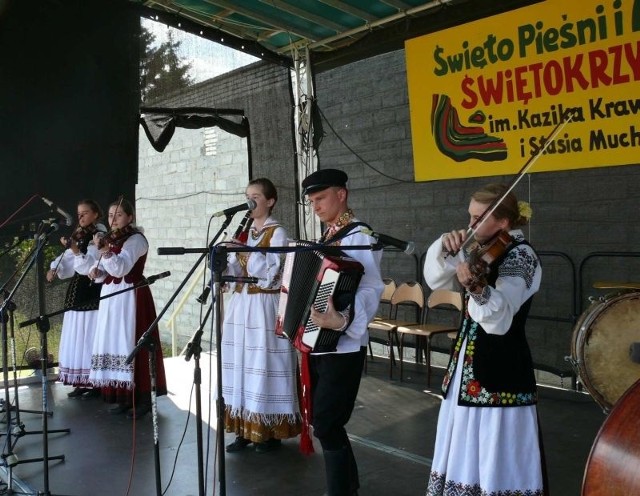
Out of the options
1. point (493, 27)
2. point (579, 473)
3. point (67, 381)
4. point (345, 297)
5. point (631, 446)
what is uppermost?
point (493, 27)

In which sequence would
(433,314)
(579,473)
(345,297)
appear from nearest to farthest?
(345,297) → (579,473) → (433,314)

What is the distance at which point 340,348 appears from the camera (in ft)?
9.59

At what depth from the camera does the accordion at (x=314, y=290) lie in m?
2.71

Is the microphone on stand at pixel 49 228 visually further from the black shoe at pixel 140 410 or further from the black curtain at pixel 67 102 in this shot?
the black shoe at pixel 140 410

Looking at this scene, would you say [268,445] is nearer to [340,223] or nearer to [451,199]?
[340,223]

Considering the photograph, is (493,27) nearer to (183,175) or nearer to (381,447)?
(381,447)

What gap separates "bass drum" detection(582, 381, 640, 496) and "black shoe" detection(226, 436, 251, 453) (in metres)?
3.04

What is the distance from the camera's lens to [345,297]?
2.74 m

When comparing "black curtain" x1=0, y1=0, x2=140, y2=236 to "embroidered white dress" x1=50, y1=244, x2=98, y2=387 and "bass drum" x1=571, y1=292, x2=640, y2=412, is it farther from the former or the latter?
"bass drum" x1=571, y1=292, x2=640, y2=412

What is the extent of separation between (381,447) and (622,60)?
328cm

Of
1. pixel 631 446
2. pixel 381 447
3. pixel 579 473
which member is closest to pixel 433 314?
pixel 381 447

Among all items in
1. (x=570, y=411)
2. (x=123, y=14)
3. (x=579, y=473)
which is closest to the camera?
(x=579, y=473)

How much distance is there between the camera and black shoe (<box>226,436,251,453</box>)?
4180mm

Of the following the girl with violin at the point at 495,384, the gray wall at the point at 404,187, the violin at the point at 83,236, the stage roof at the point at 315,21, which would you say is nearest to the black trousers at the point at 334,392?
the girl with violin at the point at 495,384
